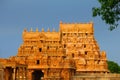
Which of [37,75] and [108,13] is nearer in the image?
[108,13]

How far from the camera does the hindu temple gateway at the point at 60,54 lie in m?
71.9

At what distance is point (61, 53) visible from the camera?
252ft

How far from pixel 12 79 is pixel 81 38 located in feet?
106

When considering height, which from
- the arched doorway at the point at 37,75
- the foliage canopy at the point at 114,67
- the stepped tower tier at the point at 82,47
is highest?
the stepped tower tier at the point at 82,47

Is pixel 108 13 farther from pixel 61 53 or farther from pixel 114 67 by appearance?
pixel 114 67

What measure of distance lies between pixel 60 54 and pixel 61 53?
19.9 inches

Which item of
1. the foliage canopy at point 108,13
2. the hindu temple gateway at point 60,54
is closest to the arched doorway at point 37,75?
the hindu temple gateway at point 60,54

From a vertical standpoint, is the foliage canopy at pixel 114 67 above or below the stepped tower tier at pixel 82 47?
below

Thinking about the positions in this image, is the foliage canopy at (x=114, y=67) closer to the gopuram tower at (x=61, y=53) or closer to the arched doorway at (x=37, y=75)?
the gopuram tower at (x=61, y=53)

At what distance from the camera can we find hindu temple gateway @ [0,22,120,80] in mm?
71875

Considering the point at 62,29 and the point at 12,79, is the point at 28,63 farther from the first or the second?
the point at 62,29

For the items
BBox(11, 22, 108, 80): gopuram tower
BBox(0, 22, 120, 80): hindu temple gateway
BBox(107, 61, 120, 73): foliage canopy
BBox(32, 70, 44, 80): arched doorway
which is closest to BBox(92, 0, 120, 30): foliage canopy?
BBox(0, 22, 120, 80): hindu temple gateway

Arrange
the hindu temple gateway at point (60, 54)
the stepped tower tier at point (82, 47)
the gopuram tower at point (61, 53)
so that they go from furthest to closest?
1. the stepped tower tier at point (82, 47)
2. the gopuram tower at point (61, 53)
3. the hindu temple gateway at point (60, 54)

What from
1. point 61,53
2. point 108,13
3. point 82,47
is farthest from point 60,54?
point 108,13
